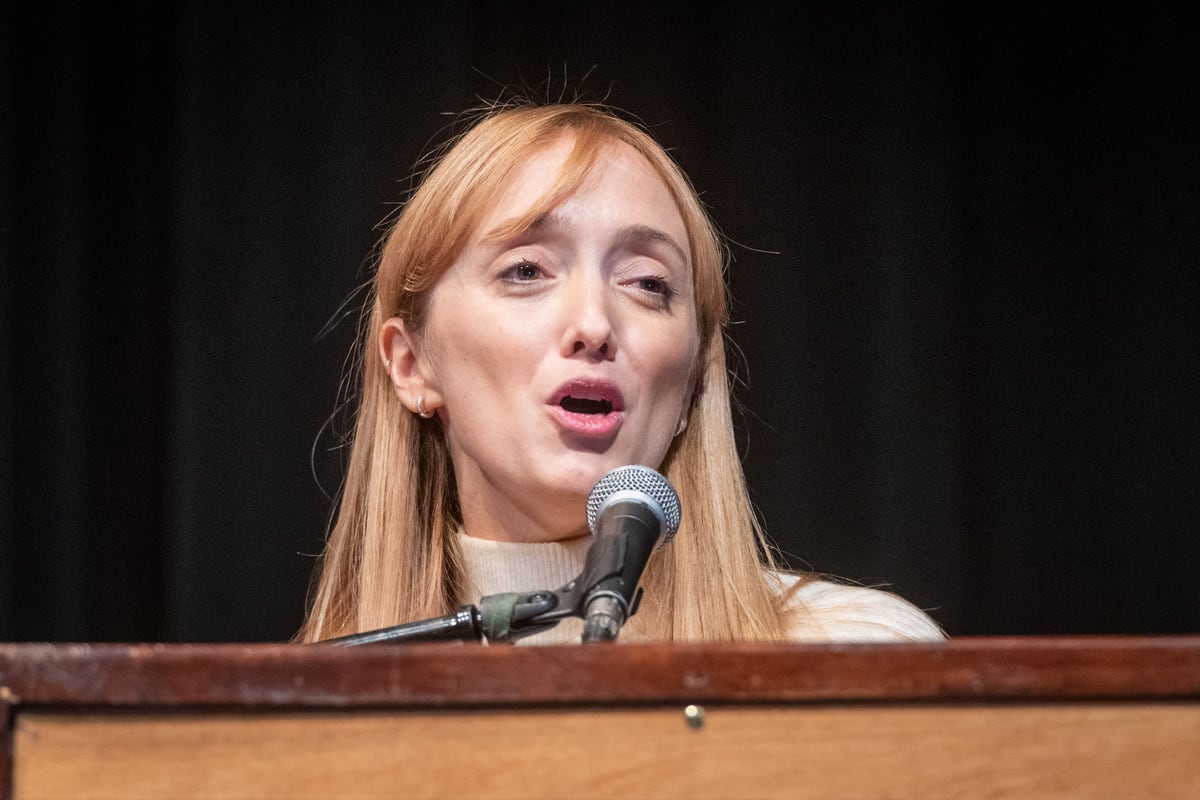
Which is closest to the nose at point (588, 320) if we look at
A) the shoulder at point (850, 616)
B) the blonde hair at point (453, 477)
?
the blonde hair at point (453, 477)

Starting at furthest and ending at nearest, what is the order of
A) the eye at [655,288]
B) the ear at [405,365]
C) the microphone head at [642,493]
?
1. the ear at [405,365]
2. the eye at [655,288]
3. the microphone head at [642,493]

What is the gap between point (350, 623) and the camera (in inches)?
72.0

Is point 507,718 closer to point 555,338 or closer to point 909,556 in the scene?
point 555,338

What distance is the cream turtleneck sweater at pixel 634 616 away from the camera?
1565mm

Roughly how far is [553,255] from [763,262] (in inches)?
30.4

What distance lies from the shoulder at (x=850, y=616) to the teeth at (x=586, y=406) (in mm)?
386

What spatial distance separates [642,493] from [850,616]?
619mm

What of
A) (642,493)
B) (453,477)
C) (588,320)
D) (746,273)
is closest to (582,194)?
(588,320)

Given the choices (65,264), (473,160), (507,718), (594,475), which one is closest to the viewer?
(507,718)

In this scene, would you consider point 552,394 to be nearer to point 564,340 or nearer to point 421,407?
point 564,340

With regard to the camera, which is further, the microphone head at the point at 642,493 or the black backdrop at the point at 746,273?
the black backdrop at the point at 746,273

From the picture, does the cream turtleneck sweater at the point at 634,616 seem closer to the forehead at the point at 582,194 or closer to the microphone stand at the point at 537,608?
the forehead at the point at 582,194

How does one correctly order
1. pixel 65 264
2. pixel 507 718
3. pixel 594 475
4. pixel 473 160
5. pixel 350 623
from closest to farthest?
pixel 507 718
pixel 594 475
pixel 473 160
pixel 350 623
pixel 65 264

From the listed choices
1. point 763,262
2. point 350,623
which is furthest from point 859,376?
point 350,623
